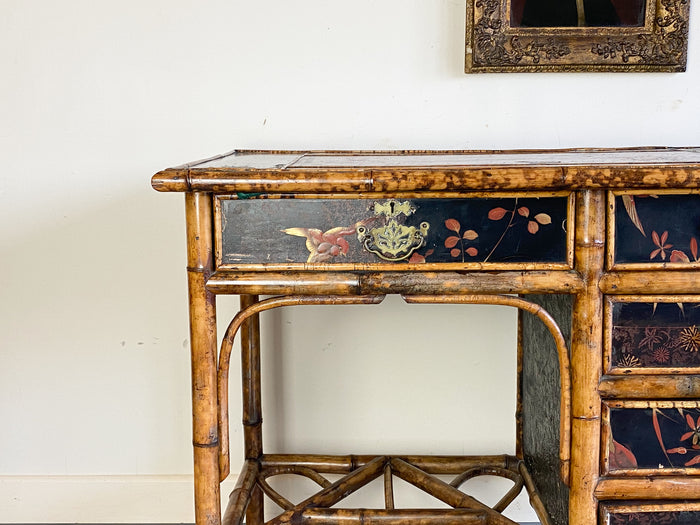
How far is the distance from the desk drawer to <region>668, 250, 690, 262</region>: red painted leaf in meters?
0.17

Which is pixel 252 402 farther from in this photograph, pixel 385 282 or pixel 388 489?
pixel 385 282

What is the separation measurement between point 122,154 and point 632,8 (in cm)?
128

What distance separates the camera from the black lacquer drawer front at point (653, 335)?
3.85 ft

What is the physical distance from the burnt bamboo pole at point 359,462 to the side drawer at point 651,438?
57 centimetres

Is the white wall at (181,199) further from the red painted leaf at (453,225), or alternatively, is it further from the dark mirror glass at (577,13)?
the red painted leaf at (453,225)

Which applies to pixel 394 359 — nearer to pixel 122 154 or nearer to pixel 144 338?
pixel 144 338

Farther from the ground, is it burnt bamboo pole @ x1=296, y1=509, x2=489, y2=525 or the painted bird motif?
the painted bird motif

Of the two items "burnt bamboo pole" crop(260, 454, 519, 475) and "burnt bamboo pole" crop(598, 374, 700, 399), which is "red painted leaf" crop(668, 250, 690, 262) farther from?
"burnt bamboo pole" crop(260, 454, 519, 475)

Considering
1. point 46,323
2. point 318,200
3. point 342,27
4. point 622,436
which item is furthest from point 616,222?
point 46,323

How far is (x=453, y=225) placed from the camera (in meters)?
1.15

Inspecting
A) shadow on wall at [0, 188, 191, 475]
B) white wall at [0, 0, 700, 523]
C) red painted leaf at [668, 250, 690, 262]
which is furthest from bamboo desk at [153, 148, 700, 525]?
shadow on wall at [0, 188, 191, 475]

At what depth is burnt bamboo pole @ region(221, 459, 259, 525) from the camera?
146 cm

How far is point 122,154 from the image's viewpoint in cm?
177

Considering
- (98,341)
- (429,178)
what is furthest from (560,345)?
(98,341)
